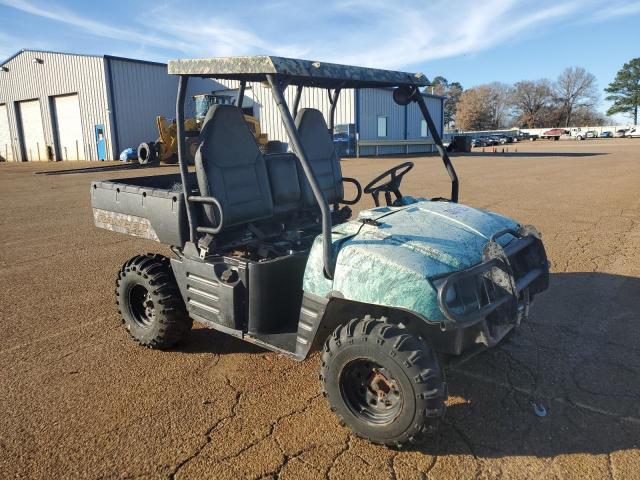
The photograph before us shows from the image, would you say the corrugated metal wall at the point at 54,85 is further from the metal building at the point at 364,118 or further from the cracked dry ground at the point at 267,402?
the cracked dry ground at the point at 267,402

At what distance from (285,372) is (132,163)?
24525 millimetres

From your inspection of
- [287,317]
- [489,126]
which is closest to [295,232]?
[287,317]

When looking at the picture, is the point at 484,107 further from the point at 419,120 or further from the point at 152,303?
the point at 152,303

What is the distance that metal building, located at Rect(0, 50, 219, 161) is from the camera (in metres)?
28.8

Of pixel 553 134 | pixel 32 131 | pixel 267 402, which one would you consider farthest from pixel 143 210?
pixel 553 134

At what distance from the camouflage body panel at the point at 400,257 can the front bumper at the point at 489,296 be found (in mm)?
63

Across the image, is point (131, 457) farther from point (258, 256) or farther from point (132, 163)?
point (132, 163)

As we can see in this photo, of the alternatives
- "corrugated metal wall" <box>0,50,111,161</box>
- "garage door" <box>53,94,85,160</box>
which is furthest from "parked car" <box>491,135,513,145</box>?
"garage door" <box>53,94,85,160</box>

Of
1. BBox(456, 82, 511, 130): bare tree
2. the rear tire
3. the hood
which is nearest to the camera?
the hood

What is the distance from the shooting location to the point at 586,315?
445cm

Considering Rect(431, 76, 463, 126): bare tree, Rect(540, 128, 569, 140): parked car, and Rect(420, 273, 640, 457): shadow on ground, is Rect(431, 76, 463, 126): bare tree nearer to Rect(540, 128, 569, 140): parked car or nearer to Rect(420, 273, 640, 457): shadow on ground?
Rect(540, 128, 569, 140): parked car

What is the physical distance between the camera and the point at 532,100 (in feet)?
306

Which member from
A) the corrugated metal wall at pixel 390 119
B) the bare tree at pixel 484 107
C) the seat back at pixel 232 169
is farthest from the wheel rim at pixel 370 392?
the bare tree at pixel 484 107

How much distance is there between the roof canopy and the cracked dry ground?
1973mm
